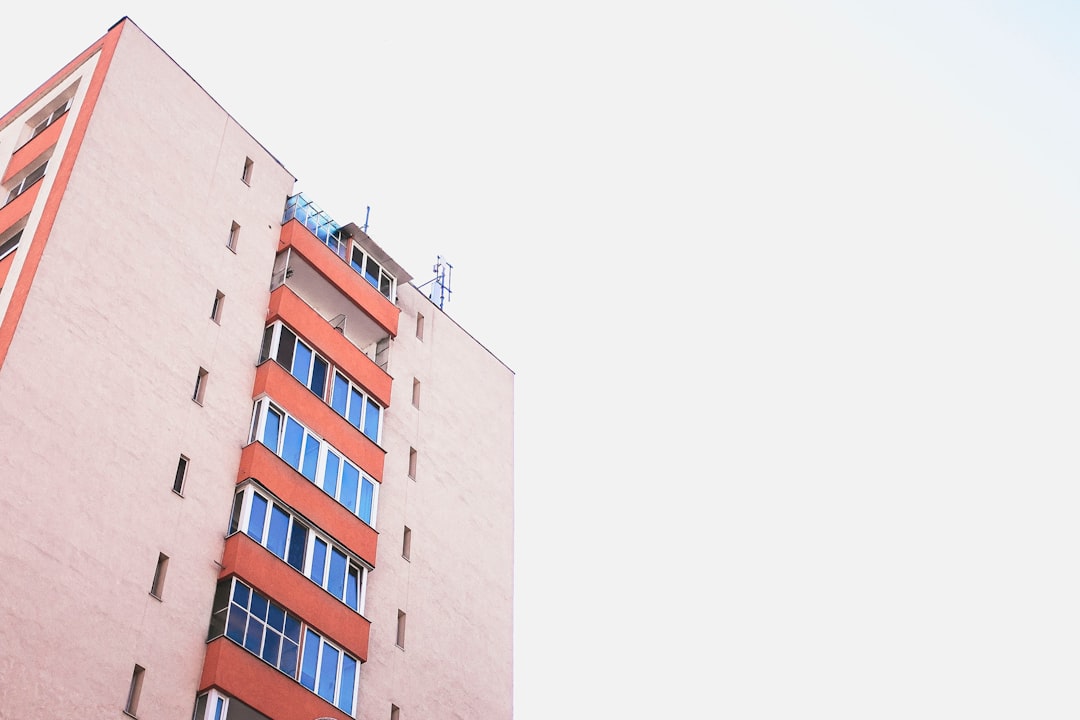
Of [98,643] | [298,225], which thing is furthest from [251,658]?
[298,225]

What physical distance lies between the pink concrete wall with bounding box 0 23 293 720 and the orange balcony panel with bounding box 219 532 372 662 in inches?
27.3

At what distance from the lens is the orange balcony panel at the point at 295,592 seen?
116ft

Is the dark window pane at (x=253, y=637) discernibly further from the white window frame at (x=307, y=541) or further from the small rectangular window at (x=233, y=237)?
the small rectangular window at (x=233, y=237)

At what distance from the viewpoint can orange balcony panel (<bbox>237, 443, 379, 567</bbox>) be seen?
123ft

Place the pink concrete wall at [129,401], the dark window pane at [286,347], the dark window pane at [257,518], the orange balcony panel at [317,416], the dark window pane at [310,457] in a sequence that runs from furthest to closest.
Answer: the dark window pane at [286,347] < the orange balcony panel at [317,416] < the dark window pane at [310,457] < the dark window pane at [257,518] < the pink concrete wall at [129,401]

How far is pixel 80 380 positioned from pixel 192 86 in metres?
14.3

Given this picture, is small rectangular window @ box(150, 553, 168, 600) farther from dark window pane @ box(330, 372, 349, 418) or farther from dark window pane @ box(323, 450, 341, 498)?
dark window pane @ box(330, 372, 349, 418)

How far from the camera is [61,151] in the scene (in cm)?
3903

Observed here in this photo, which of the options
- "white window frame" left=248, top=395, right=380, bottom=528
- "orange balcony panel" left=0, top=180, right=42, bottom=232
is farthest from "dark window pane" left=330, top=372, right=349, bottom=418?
"orange balcony panel" left=0, top=180, right=42, bottom=232

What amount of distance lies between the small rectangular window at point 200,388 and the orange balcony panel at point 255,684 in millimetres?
7532

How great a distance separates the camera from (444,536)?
4434cm

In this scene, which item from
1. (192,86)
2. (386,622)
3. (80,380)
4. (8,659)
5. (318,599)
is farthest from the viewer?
(192,86)

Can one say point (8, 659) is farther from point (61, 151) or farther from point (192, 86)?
point (192, 86)

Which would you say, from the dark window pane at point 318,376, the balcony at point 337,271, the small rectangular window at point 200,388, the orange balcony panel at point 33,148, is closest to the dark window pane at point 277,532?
the small rectangular window at point 200,388
